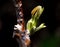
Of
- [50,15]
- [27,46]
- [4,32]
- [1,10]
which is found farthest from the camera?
[50,15]

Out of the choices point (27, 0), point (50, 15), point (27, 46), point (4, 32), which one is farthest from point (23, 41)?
point (50, 15)

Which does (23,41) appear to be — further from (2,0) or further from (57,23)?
(57,23)

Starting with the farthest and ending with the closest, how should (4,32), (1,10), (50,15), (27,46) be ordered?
(50,15), (1,10), (4,32), (27,46)

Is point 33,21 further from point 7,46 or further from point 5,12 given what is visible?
point 5,12

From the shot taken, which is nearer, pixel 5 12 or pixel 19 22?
pixel 19 22

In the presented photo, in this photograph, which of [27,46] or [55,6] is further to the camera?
[55,6]

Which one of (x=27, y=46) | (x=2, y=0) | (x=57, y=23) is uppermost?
(x=2, y=0)

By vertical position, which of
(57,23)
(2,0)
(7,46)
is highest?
(2,0)

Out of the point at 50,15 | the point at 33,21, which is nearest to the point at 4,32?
the point at 50,15

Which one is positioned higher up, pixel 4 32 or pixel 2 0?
pixel 2 0
